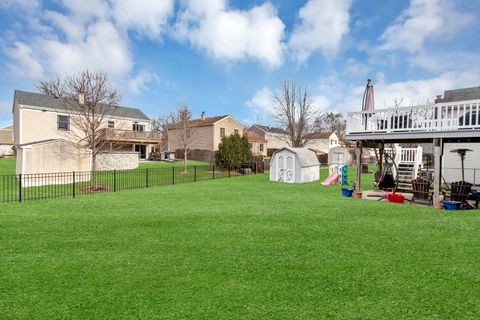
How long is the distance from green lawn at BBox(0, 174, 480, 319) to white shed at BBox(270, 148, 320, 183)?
32.0 feet

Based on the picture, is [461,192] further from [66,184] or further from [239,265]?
[66,184]

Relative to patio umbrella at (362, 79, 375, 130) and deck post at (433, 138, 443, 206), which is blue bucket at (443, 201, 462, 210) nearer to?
deck post at (433, 138, 443, 206)

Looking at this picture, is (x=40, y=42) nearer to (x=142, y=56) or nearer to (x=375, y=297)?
(x=142, y=56)

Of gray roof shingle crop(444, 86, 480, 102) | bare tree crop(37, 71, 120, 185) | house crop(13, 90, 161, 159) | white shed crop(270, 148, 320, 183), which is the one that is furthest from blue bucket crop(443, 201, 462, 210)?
house crop(13, 90, 161, 159)

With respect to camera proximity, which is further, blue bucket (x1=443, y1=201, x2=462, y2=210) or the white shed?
the white shed

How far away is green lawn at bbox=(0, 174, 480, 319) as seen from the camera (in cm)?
366

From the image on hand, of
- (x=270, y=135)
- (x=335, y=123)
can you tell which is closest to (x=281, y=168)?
(x=270, y=135)

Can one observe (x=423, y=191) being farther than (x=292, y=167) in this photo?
No

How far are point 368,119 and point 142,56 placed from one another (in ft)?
57.8

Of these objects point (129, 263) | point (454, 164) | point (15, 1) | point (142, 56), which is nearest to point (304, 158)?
point (454, 164)

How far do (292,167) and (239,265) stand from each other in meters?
14.7

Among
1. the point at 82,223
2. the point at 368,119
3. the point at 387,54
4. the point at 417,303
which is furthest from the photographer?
the point at 387,54

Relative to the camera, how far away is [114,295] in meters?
3.96

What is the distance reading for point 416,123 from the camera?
1123 cm
